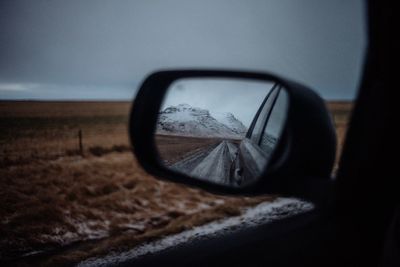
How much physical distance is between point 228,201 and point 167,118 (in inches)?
261

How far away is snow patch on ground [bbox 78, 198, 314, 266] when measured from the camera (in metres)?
4.93

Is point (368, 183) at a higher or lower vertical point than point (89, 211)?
higher

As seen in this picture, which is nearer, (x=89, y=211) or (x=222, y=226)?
(x=222, y=226)

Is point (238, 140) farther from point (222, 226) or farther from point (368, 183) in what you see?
point (222, 226)

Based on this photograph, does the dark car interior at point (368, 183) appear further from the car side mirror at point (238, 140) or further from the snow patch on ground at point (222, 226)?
the snow patch on ground at point (222, 226)

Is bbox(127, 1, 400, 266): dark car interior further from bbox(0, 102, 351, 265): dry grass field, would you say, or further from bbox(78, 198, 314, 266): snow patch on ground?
bbox(78, 198, 314, 266): snow patch on ground

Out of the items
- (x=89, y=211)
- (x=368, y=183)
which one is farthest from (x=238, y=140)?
(x=89, y=211)

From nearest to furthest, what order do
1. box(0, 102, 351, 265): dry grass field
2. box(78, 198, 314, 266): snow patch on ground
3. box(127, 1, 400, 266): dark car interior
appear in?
box(127, 1, 400, 266): dark car interior, box(78, 198, 314, 266): snow patch on ground, box(0, 102, 351, 265): dry grass field

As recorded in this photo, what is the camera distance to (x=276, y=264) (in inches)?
121

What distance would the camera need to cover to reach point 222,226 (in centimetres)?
620

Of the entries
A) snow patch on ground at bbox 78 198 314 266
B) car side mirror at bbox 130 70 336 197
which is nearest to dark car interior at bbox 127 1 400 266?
car side mirror at bbox 130 70 336 197

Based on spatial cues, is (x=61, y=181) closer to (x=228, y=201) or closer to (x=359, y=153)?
(x=228, y=201)

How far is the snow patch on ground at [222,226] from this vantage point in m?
4.93

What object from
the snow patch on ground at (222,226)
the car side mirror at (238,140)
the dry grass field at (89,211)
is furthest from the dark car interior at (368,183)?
the snow patch on ground at (222,226)
